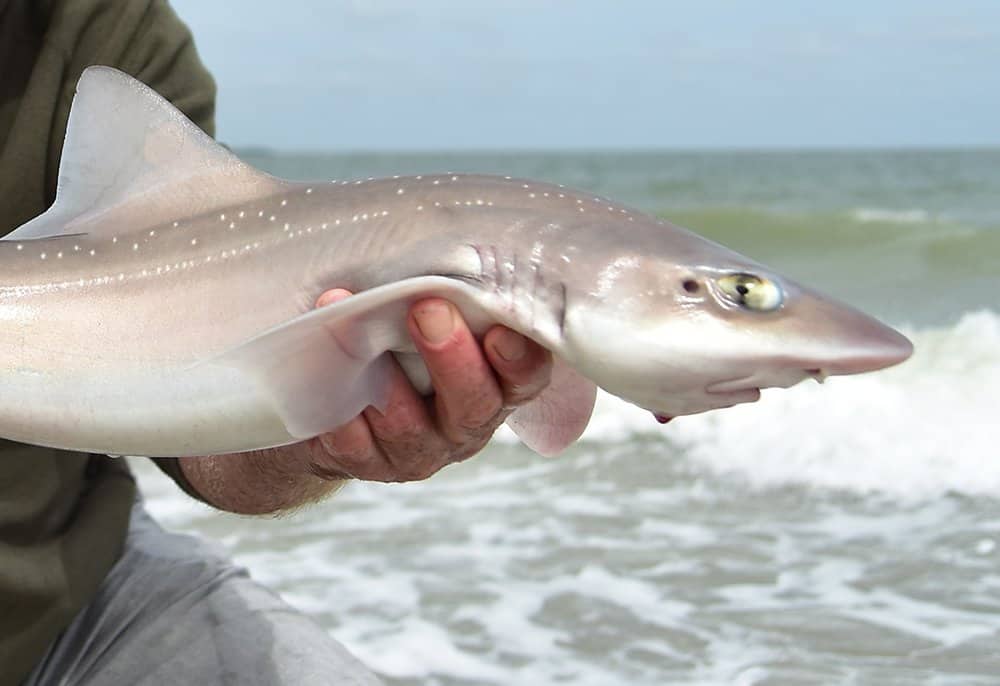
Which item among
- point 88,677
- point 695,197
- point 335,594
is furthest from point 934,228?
point 88,677

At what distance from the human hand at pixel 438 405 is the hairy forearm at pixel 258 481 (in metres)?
0.10

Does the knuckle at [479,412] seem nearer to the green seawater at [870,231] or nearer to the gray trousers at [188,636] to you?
the gray trousers at [188,636]

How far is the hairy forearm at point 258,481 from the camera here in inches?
87.5

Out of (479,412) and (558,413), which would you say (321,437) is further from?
(558,413)

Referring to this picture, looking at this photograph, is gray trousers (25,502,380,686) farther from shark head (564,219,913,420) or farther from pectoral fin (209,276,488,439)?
shark head (564,219,913,420)

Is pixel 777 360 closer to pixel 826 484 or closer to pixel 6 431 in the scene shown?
pixel 6 431

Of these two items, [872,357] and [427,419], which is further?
[427,419]

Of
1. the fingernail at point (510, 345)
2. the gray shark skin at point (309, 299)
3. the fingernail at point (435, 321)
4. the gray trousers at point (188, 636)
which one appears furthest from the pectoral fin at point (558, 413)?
the gray trousers at point (188, 636)

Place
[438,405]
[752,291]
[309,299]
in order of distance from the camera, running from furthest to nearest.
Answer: [438,405], [309,299], [752,291]

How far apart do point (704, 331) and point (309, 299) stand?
23.8 inches

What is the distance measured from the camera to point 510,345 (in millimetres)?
1716

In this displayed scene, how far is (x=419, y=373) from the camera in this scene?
1.86 m

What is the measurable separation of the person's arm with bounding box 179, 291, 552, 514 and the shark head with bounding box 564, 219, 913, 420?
163 millimetres

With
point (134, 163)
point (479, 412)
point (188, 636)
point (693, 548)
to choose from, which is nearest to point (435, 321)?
point (479, 412)
